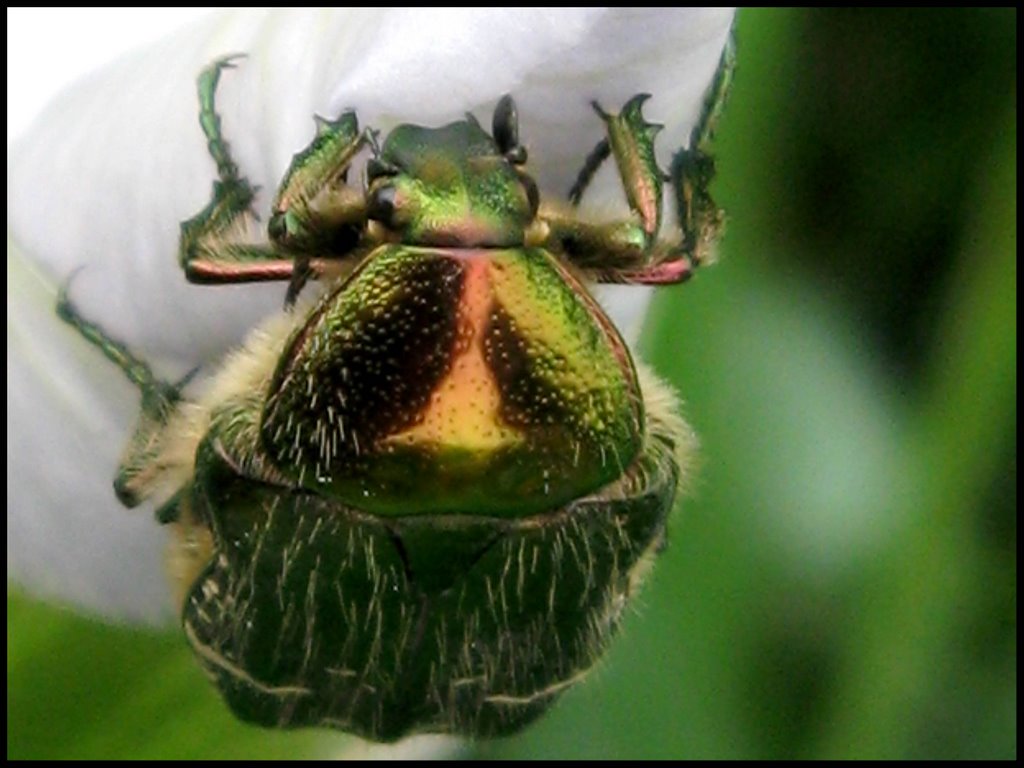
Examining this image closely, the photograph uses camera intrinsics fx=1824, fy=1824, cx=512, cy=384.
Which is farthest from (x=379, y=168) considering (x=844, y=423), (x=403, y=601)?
(x=844, y=423)

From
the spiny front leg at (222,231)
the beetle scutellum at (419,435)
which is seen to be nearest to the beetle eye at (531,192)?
the beetle scutellum at (419,435)

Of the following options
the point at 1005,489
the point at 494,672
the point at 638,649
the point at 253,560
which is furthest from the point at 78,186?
the point at 1005,489

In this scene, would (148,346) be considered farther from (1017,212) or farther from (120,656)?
A: (1017,212)

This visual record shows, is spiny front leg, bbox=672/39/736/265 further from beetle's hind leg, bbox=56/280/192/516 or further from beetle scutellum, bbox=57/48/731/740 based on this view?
beetle's hind leg, bbox=56/280/192/516

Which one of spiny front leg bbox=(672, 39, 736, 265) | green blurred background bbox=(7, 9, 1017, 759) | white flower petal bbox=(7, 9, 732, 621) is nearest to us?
white flower petal bbox=(7, 9, 732, 621)

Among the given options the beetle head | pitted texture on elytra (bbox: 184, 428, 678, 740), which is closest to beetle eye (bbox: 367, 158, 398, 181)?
the beetle head

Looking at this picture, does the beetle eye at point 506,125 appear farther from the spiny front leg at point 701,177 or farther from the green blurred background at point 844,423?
the green blurred background at point 844,423

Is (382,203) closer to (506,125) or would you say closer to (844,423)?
(506,125)
